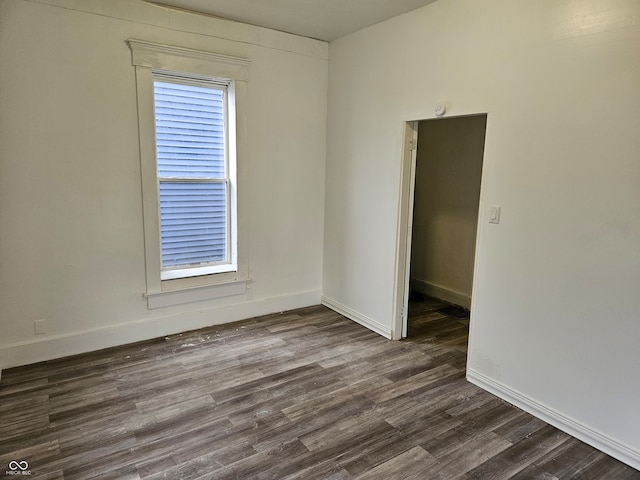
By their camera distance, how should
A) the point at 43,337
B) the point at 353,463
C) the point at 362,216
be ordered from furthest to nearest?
the point at 362,216 < the point at 43,337 < the point at 353,463

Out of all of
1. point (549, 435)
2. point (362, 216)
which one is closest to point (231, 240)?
point (362, 216)

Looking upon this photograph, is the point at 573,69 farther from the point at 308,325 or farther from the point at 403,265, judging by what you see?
the point at 308,325

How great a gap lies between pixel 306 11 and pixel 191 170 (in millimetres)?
1716

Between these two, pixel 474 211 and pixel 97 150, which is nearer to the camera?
pixel 97 150

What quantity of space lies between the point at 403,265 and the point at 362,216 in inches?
26.1

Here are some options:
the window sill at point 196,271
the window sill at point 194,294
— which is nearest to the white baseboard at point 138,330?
the window sill at point 194,294

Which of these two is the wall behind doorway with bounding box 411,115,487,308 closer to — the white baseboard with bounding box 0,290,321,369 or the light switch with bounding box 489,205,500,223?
the white baseboard with bounding box 0,290,321,369

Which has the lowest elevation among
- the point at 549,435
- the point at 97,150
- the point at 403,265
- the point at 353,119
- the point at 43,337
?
the point at 549,435

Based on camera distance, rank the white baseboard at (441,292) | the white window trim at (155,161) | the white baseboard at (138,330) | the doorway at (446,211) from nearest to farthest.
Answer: the white baseboard at (138,330) < the white window trim at (155,161) < the doorway at (446,211) < the white baseboard at (441,292)

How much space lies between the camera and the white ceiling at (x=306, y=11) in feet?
10.5

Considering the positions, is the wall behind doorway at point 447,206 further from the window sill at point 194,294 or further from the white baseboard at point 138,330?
the window sill at point 194,294

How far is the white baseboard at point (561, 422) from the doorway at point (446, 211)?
1.39 meters

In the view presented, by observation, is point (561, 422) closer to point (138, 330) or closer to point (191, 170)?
point (138, 330)

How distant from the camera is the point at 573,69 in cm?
233
